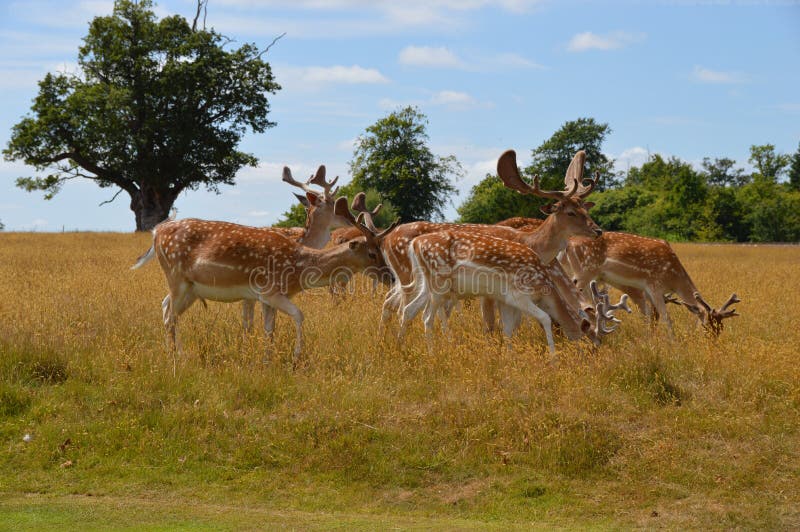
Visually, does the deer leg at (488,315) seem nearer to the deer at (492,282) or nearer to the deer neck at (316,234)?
the deer at (492,282)

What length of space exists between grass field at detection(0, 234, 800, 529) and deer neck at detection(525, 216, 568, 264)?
57.1 inches

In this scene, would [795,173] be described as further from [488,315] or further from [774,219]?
[488,315]

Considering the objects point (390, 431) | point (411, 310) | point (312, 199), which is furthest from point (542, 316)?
point (312, 199)

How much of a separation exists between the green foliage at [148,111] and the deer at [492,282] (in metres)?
29.7

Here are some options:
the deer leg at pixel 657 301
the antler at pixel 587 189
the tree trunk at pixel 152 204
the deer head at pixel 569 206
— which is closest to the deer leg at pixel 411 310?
the deer head at pixel 569 206

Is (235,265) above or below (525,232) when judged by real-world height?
below

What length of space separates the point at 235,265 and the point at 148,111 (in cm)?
3074

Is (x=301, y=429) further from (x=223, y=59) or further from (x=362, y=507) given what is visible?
(x=223, y=59)

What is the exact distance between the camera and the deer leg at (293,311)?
9.27 meters

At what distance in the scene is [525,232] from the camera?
454 inches

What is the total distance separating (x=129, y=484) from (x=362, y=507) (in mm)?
1918

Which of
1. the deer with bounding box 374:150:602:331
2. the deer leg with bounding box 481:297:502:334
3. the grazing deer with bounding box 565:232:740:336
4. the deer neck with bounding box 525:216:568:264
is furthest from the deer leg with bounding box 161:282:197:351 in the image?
the grazing deer with bounding box 565:232:740:336

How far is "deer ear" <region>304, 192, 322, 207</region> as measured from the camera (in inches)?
517

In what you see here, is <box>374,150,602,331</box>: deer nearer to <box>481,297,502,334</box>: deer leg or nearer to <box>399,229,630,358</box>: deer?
<box>481,297,502,334</box>: deer leg
